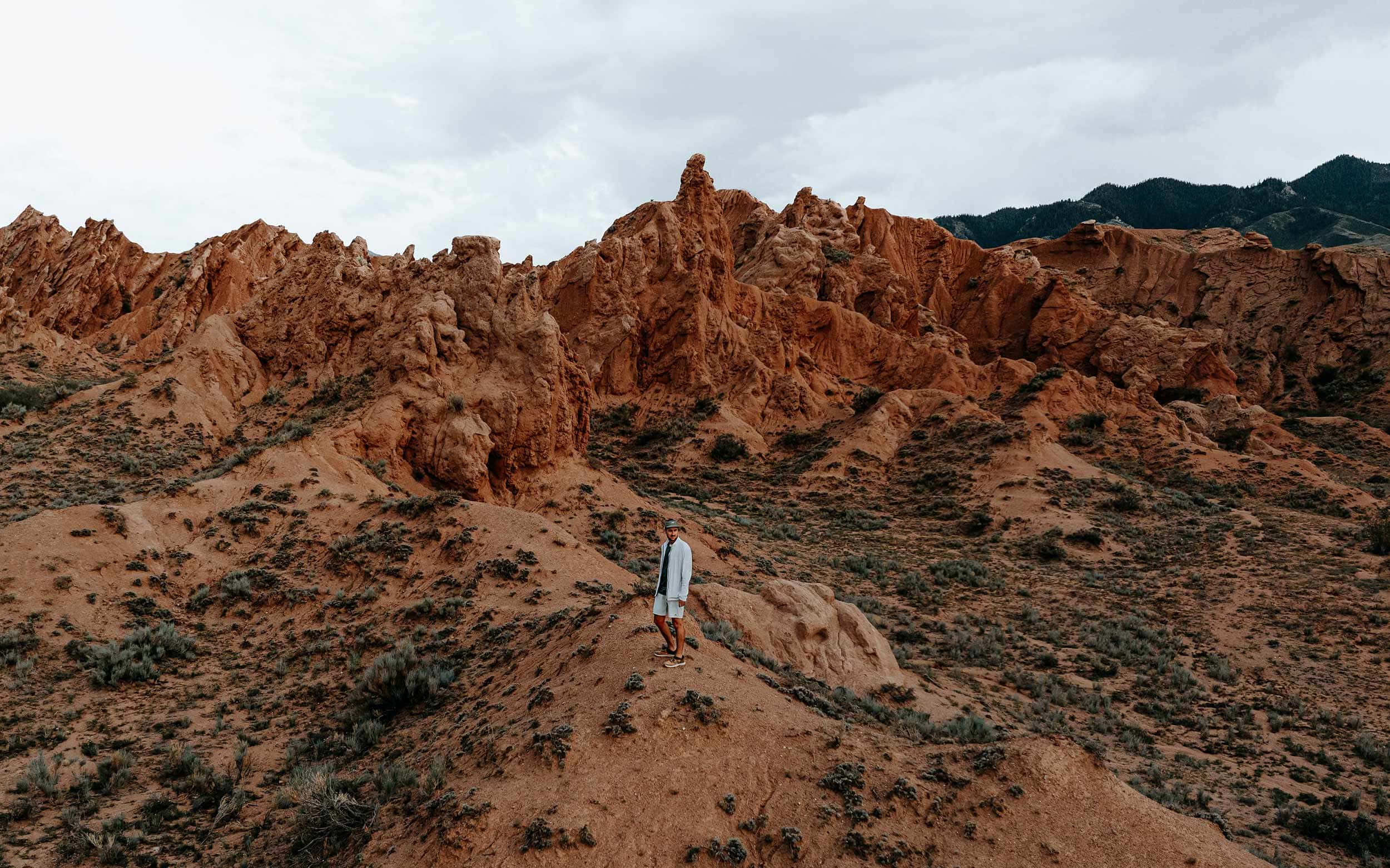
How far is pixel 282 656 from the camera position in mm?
14203

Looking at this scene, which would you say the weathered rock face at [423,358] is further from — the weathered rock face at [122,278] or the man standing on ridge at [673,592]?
the man standing on ridge at [673,592]

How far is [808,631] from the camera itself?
15141mm

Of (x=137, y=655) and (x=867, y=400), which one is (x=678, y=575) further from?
(x=867, y=400)

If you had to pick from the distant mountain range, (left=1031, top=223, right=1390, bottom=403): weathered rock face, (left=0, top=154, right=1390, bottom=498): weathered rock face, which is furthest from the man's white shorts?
the distant mountain range

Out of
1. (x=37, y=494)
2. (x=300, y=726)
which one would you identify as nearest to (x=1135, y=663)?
(x=300, y=726)

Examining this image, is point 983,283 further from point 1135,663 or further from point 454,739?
point 454,739

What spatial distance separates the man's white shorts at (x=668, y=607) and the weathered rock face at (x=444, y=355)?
1512 centimetres

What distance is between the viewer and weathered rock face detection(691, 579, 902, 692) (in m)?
14.6

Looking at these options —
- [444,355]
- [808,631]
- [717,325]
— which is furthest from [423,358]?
[717,325]

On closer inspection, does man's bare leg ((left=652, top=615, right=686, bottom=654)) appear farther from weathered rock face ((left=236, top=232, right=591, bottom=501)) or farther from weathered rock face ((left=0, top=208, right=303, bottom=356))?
weathered rock face ((left=0, top=208, right=303, bottom=356))

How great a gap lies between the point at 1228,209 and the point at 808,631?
143 m

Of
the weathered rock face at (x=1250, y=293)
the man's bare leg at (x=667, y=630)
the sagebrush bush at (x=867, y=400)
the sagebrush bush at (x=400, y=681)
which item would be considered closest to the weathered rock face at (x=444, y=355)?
the sagebrush bush at (x=400, y=681)

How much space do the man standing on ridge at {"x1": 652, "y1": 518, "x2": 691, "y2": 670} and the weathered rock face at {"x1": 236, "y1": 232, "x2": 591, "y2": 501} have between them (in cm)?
1512

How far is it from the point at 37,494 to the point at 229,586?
9308 millimetres
